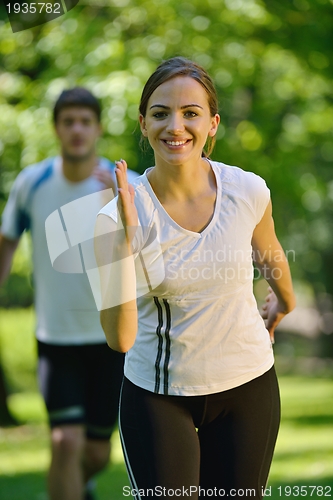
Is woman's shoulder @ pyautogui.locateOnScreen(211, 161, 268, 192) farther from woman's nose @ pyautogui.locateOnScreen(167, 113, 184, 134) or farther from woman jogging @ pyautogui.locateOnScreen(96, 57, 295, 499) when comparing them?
woman's nose @ pyautogui.locateOnScreen(167, 113, 184, 134)

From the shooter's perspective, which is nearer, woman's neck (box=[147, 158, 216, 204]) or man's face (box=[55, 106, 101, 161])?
woman's neck (box=[147, 158, 216, 204])

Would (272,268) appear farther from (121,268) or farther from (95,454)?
(95,454)

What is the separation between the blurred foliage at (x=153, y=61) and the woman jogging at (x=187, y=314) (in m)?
4.57

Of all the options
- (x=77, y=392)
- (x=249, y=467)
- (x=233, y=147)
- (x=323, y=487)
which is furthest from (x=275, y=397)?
(x=233, y=147)

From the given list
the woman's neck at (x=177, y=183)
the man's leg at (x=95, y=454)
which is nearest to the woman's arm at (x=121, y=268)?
the woman's neck at (x=177, y=183)

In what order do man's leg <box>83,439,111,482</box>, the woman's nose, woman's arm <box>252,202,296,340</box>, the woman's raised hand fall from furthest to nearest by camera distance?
man's leg <box>83,439,111,482</box>, woman's arm <box>252,202,296,340</box>, the woman's nose, the woman's raised hand

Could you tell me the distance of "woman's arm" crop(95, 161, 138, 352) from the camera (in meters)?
2.58

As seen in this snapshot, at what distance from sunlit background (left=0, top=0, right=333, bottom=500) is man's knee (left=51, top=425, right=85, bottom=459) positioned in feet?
6.01

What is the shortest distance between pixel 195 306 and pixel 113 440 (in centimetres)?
775

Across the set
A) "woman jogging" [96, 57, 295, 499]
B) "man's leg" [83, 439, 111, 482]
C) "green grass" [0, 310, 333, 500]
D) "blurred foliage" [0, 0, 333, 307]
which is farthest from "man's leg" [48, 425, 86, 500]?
"blurred foliage" [0, 0, 333, 307]

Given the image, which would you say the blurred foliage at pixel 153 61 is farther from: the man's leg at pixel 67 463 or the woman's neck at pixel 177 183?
the woman's neck at pixel 177 183

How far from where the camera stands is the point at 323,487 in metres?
5.75

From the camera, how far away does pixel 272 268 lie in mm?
3061

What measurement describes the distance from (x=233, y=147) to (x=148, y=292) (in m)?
6.21
